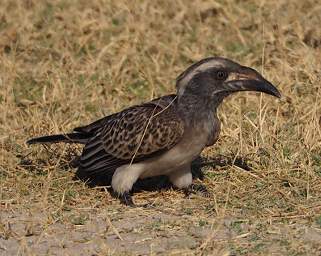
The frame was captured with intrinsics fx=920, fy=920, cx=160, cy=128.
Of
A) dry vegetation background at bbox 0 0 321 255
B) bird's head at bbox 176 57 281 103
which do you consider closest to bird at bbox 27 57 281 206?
bird's head at bbox 176 57 281 103

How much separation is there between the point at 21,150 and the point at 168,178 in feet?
4.69

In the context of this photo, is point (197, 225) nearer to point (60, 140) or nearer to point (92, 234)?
point (92, 234)

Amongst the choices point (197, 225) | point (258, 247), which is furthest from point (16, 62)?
point (258, 247)

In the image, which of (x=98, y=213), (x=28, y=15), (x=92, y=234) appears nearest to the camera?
(x=92, y=234)

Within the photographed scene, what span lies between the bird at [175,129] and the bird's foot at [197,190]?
3cm

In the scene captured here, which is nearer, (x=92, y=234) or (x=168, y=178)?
(x=92, y=234)

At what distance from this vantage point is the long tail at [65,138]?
25.1 ft

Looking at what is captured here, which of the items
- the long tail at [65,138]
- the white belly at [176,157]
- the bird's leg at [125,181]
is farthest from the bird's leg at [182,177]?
the long tail at [65,138]

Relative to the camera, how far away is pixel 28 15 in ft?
37.1

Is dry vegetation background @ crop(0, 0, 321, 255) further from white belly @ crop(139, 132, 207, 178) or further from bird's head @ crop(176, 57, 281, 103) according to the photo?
bird's head @ crop(176, 57, 281, 103)

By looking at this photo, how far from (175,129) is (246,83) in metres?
0.69

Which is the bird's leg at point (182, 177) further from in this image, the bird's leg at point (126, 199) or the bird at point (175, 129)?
the bird's leg at point (126, 199)

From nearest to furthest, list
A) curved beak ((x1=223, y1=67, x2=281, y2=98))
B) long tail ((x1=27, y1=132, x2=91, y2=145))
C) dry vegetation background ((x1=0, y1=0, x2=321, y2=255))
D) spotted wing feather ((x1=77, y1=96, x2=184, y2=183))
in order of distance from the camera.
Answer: dry vegetation background ((x1=0, y1=0, x2=321, y2=255))
spotted wing feather ((x1=77, y1=96, x2=184, y2=183))
curved beak ((x1=223, y1=67, x2=281, y2=98))
long tail ((x1=27, y1=132, x2=91, y2=145))

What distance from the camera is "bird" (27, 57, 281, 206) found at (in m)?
7.13
